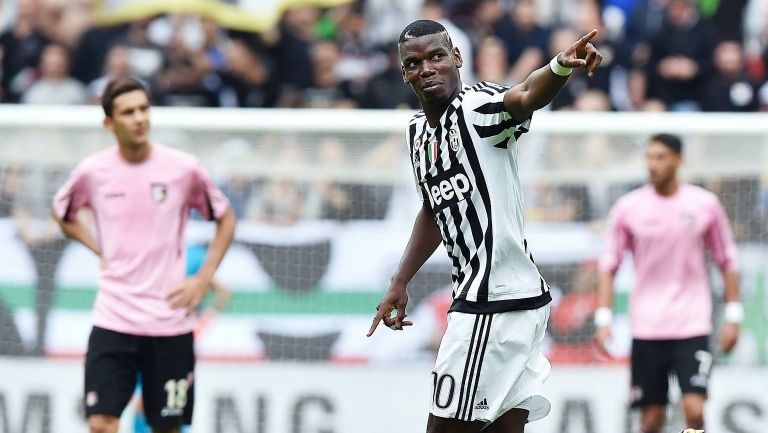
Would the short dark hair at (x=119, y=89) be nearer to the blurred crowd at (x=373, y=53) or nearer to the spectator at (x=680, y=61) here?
the blurred crowd at (x=373, y=53)

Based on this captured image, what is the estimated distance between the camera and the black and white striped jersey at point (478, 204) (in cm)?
531

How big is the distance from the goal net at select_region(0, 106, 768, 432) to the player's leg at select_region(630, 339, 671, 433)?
0.69m

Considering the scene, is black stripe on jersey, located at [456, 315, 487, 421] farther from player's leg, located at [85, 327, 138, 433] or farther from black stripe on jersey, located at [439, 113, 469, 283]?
player's leg, located at [85, 327, 138, 433]

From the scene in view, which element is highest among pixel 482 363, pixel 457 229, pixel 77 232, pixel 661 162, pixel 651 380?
pixel 661 162

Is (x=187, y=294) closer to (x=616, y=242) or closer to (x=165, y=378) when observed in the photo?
(x=165, y=378)

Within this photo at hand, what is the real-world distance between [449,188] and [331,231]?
4280 millimetres

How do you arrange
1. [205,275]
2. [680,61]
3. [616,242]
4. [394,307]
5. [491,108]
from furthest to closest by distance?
[680,61], [616,242], [205,275], [394,307], [491,108]

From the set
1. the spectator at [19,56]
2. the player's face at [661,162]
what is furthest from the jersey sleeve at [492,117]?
the spectator at [19,56]

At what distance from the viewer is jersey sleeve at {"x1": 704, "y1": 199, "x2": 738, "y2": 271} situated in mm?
8844

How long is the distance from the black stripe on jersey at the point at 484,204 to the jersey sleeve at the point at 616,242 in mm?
3598

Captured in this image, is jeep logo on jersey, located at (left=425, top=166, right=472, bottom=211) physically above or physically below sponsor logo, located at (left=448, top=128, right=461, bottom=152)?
below

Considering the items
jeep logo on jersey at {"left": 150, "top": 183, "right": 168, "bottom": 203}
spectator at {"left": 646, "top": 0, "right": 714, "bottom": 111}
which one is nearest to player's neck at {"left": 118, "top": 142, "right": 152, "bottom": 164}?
jeep logo on jersey at {"left": 150, "top": 183, "right": 168, "bottom": 203}

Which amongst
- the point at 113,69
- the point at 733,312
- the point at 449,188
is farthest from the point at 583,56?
the point at 113,69

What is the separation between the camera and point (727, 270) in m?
8.84
